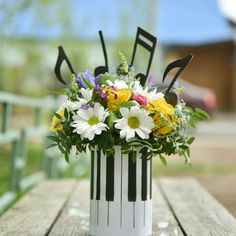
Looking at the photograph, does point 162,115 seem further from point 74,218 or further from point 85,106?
point 74,218

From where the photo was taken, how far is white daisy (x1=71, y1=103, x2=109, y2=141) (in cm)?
176

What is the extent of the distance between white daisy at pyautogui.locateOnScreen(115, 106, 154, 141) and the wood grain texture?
0.46 m

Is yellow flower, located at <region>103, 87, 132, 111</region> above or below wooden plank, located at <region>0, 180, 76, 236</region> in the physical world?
above

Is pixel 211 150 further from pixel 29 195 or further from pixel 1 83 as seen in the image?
pixel 29 195

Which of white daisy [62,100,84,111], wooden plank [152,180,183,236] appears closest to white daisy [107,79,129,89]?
white daisy [62,100,84,111]

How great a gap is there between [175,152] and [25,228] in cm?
65

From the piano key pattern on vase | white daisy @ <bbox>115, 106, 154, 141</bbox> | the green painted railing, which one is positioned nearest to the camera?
white daisy @ <bbox>115, 106, 154, 141</bbox>

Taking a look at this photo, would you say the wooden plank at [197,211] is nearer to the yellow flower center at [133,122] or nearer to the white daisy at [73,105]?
the yellow flower center at [133,122]

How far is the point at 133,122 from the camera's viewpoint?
5.82 feet

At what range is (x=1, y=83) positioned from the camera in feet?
31.1

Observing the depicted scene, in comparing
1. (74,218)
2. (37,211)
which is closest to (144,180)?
(74,218)

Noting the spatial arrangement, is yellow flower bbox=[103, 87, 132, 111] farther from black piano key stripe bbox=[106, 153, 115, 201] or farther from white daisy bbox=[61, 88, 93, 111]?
black piano key stripe bbox=[106, 153, 115, 201]

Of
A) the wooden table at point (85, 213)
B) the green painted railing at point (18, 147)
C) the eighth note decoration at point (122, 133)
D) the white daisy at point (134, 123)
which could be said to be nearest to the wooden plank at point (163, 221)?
the wooden table at point (85, 213)

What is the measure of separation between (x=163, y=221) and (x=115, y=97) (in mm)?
703
